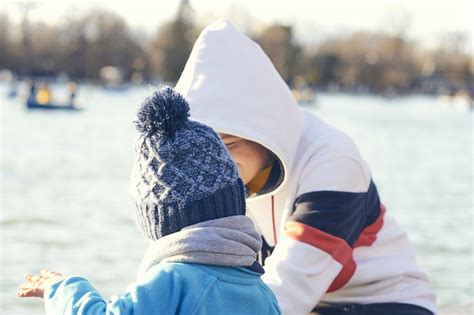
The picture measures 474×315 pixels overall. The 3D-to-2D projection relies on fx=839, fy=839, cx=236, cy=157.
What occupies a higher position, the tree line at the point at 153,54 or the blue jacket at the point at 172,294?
the blue jacket at the point at 172,294

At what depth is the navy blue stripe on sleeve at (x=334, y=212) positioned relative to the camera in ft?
5.97

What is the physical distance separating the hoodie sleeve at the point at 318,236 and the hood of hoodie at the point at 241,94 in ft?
0.31

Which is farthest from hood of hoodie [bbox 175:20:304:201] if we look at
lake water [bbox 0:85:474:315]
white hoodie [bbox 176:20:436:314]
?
lake water [bbox 0:85:474:315]

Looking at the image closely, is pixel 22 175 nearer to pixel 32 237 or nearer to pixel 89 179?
pixel 89 179

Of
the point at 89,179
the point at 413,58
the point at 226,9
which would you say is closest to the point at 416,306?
the point at 89,179

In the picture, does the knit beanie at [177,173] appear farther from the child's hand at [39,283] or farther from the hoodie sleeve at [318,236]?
the hoodie sleeve at [318,236]

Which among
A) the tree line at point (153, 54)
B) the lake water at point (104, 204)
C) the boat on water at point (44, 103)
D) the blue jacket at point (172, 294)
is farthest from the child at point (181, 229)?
the tree line at point (153, 54)

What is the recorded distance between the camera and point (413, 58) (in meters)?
77.0

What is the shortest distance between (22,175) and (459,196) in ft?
21.0

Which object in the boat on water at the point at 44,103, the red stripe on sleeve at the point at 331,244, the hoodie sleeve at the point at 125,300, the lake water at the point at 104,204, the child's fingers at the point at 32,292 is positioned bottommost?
the boat on water at the point at 44,103

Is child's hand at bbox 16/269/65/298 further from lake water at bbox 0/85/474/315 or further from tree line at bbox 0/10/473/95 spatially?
tree line at bbox 0/10/473/95

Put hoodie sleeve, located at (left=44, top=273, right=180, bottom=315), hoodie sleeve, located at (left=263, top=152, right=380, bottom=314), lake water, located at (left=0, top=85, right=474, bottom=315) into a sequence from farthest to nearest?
lake water, located at (left=0, top=85, right=474, bottom=315), hoodie sleeve, located at (left=263, top=152, right=380, bottom=314), hoodie sleeve, located at (left=44, top=273, right=180, bottom=315)

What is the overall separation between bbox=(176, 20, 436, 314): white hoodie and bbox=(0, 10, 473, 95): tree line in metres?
54.2

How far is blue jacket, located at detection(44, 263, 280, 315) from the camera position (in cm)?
117
